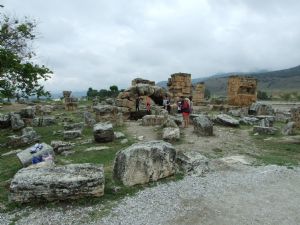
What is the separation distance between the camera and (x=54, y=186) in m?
8.59

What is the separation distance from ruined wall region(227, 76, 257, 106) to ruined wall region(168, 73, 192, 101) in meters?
4.21

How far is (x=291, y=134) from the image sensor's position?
18438mm

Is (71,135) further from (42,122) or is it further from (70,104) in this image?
(70,104)

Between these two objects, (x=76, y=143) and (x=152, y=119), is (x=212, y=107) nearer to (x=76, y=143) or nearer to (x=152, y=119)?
(x=152, y=119)

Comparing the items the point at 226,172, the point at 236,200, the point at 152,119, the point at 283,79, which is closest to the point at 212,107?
the point at 152,119

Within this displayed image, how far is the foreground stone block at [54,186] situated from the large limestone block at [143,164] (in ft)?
3.58

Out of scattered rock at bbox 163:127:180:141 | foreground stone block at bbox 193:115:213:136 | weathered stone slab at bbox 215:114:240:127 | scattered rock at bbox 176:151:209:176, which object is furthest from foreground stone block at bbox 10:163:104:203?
weathered stone slab at bbox 215:114:240:127

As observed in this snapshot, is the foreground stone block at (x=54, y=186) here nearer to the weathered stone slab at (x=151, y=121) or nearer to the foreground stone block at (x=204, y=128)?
the foreground stone block at (x=204, y=128)

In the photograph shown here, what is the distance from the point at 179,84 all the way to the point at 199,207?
26.5 m

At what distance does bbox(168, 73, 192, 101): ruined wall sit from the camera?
34.2 meters

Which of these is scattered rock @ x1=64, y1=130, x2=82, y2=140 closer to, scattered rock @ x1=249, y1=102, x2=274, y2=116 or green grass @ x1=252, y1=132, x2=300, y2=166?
green grass @ x1=252, y1=132, x2=300, y2=166

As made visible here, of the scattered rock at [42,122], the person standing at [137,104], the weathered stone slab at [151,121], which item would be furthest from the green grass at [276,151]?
the scattered rock at [42,122]

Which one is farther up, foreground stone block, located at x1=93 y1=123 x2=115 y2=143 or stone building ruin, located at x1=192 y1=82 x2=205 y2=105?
stone building ruin, located at x1=192 y1=82 x2=205 y2=105

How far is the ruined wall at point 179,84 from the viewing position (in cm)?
3425
